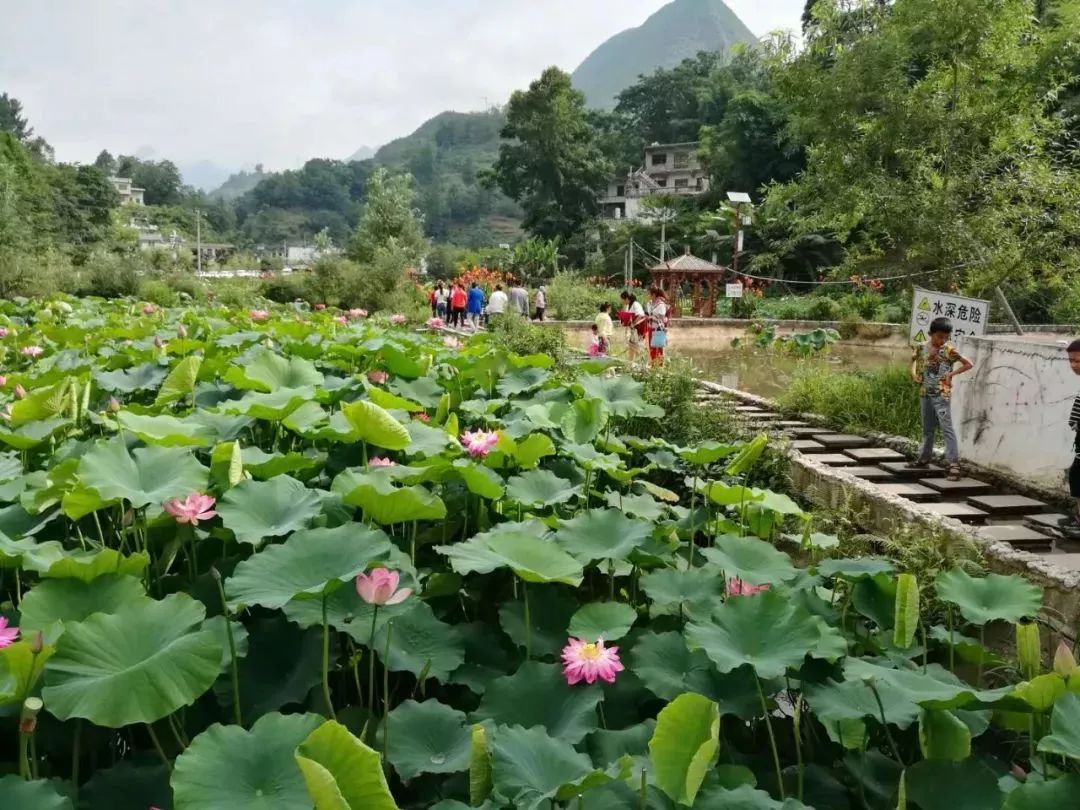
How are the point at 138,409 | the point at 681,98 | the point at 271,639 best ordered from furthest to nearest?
the point at 681,98
the point at 138,409
the point at 271,639

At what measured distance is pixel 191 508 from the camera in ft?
4.60

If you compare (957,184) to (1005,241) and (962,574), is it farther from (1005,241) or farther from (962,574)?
(962,574)

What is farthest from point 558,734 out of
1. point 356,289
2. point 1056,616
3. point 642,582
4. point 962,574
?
point 356,289

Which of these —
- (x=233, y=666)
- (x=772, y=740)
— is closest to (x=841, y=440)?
(x=772, y=740)

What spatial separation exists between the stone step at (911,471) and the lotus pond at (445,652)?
361 centimetres

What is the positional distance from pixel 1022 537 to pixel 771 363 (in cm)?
831

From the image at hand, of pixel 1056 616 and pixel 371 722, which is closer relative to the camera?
pixel 371 722

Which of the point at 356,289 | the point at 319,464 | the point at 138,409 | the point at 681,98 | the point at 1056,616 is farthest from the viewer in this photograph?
the point at 681,98

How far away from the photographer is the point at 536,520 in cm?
170

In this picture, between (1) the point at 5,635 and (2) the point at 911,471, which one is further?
(2) the point at 911,471

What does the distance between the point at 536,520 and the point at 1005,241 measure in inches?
276

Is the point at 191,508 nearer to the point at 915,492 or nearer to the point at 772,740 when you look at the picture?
the point at 772,740

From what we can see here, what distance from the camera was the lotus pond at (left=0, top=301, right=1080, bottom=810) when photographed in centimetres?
99

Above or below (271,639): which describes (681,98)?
above
